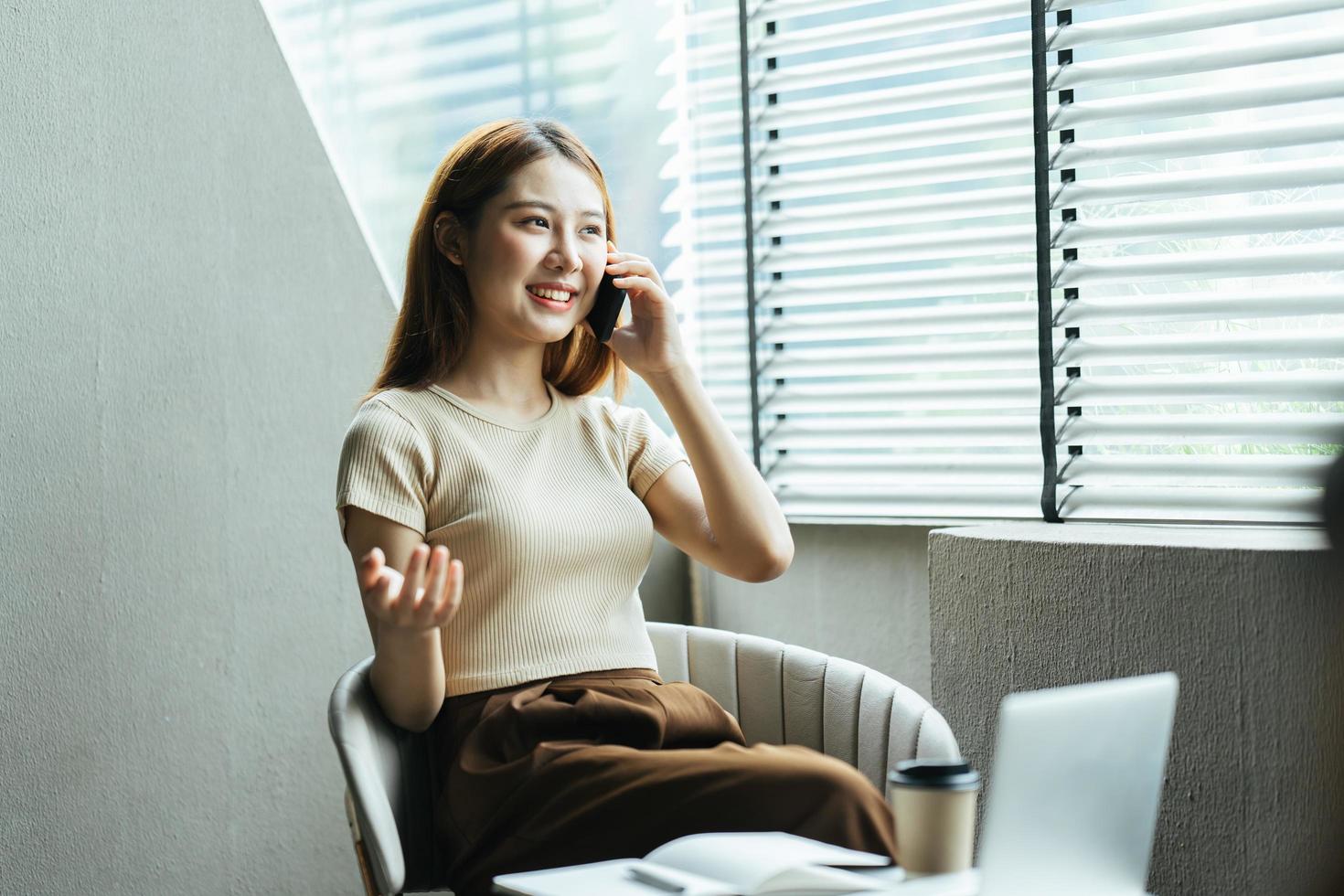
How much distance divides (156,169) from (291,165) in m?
0.29

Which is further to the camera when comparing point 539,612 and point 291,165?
point 291,165

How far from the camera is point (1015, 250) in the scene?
272cm

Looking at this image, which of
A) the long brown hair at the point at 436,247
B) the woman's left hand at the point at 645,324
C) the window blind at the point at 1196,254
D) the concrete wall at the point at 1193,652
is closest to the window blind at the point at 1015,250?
the window blind at the point at 1196,254

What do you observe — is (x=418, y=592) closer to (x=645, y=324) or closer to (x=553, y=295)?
(x=553, y=295)

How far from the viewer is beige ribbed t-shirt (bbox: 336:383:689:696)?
1.91 m

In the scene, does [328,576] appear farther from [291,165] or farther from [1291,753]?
[1291,753]

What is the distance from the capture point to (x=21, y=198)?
2244mm

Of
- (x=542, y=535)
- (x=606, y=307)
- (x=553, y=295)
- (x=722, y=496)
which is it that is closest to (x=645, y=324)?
(x=606, y=307)

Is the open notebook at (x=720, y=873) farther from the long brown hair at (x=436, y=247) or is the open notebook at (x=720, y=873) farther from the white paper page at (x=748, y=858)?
the long brown hair at (x=436, y=247)

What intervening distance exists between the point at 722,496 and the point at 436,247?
2.17ft

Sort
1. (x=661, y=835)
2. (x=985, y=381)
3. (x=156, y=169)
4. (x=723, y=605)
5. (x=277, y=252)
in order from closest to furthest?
(x=661, y=835) < (x=156, y=169) < (x=277, y=252) < (x=985, y=381) < (x=723, y=605)

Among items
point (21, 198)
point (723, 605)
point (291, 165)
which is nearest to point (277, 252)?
point (291, 165)

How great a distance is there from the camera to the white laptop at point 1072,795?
104 centimetres

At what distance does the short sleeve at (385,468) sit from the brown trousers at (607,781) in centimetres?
32
